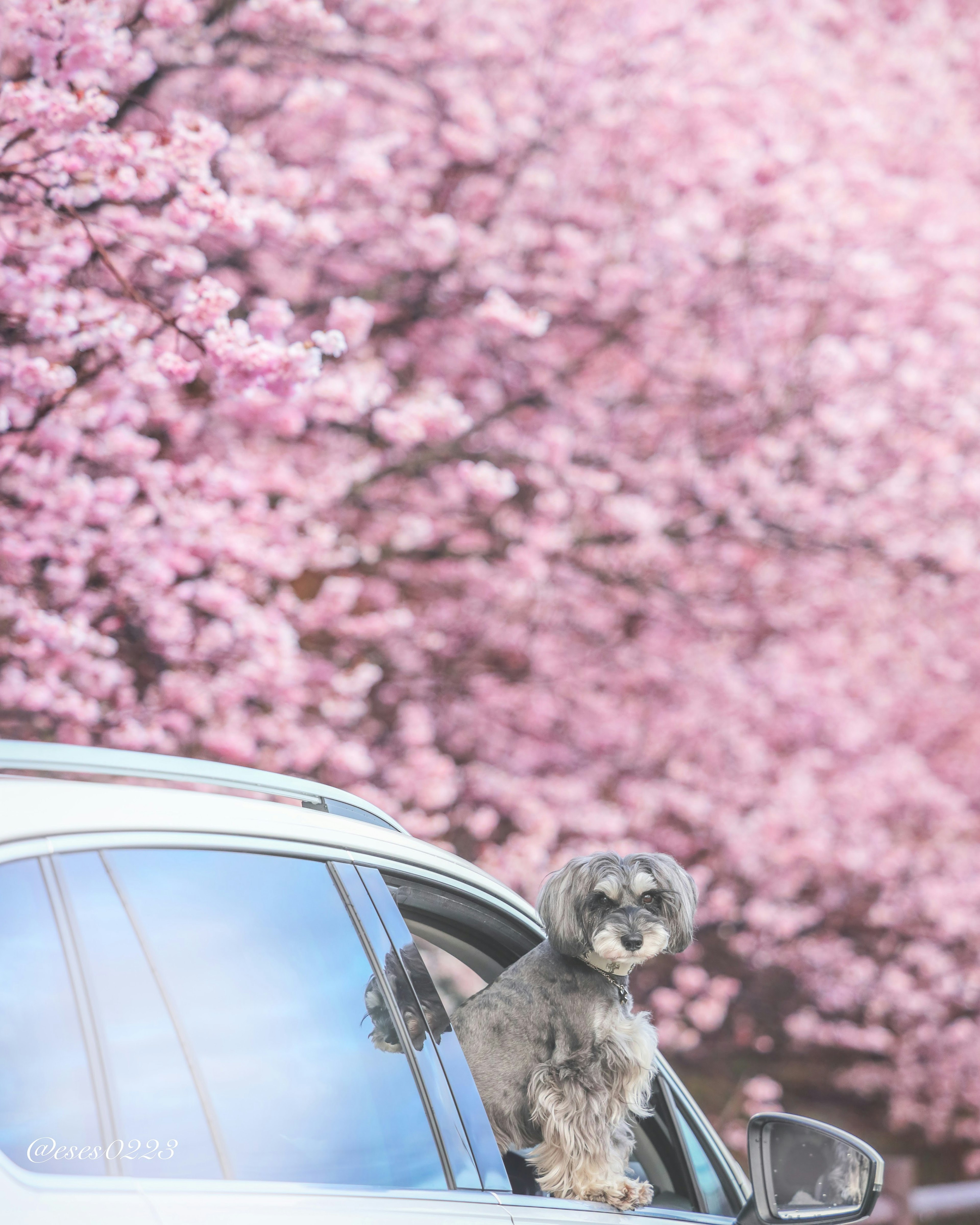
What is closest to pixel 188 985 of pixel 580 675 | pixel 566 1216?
pixel 566 1216

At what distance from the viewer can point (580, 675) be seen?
28.5ft

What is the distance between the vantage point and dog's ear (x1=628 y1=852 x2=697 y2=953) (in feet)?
7.79

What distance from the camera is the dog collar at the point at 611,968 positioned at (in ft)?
7.36

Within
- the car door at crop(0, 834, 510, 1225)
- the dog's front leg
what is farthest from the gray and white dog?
the car door at crop(0, 834, 510, 1225)

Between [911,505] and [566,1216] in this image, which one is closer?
[566,1216]

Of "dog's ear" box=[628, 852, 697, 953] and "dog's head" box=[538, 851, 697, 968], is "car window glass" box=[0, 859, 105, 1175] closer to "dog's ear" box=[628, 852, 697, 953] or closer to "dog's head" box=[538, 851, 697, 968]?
"dog's head" box=[538, 851, 697, 968]

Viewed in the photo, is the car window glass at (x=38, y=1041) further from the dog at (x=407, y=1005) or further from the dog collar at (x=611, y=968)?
the dog collar at (x=611, y=968)

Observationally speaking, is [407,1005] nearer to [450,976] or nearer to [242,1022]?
[242,1022]

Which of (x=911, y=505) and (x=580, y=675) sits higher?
(x=911, y=505)

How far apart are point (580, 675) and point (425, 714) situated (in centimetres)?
172

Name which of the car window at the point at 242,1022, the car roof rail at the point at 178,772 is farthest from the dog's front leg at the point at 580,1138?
the car roof rail at the point at 178,772

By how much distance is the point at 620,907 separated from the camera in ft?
7.50

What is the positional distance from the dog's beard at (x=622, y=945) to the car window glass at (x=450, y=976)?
0.95 feet

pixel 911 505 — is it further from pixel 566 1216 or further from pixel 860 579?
pixel 566 1216
